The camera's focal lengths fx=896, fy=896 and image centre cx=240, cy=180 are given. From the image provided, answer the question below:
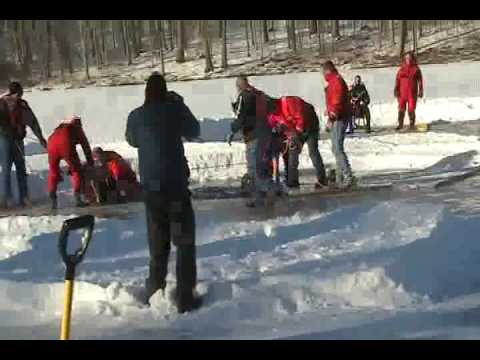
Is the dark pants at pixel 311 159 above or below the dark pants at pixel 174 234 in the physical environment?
below

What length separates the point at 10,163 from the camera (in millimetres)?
12555

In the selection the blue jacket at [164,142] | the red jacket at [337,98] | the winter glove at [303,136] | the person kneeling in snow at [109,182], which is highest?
the blue jacket at [164,142]

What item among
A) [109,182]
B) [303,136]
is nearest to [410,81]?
[303,136]

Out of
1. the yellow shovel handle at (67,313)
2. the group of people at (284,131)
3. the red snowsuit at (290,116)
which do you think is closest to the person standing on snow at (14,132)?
the group of people at (284,131)

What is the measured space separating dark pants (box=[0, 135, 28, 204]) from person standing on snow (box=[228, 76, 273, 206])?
3235 mm

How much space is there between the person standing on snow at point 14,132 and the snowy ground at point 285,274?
218 centimetres

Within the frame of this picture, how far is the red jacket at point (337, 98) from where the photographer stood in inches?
471

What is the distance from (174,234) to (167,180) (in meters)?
0.41

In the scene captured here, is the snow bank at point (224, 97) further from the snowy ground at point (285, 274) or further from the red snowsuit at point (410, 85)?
the snowy ground at point (285, 274)

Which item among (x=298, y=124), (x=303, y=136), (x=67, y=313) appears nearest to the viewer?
(x=67, y=313)

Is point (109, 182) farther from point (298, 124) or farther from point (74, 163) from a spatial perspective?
point (298, 124)

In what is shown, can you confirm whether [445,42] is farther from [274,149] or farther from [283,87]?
[274,149]

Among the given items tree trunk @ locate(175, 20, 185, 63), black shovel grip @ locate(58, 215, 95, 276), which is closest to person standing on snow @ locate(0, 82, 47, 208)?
black shovel grip @ locate(58, 215, 95, 276)
